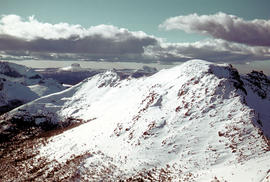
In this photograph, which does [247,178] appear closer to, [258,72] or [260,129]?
[260,129]

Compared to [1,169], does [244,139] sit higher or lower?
higher

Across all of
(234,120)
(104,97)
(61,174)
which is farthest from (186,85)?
(104,97)

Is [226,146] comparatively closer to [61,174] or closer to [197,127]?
[197,127]

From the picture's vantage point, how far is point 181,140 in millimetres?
29906

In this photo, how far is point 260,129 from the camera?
27281mm

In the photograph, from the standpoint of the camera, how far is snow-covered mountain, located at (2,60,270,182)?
2423cm

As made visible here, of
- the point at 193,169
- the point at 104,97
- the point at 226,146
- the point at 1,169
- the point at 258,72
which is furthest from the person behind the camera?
the point at 104,97

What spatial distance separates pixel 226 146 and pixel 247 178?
756 cm

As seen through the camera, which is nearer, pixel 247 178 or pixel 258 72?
pixel 247 178

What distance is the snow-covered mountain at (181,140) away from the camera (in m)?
24.2

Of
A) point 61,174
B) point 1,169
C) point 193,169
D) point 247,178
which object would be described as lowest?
point 1,169

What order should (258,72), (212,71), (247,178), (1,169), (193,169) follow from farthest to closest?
(258,72), (212,71), (1,169), (193,169), (247,178)

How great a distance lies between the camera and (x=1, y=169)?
119 ft

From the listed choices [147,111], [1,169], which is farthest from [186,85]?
[1,169]
